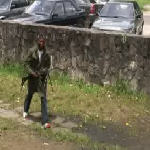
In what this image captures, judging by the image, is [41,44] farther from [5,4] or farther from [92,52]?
[5,4]

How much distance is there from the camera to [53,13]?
676 inches

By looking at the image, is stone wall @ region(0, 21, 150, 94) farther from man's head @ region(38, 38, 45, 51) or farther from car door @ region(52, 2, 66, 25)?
car door @ region(52, 2, 66, 25)

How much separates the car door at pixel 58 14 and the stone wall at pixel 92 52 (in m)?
4.06

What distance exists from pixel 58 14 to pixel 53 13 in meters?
0.28

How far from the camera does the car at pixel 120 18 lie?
16.8 meters

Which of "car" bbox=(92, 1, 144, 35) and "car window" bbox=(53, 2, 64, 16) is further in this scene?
"car window" bbox=(53, 2, 64, 16)

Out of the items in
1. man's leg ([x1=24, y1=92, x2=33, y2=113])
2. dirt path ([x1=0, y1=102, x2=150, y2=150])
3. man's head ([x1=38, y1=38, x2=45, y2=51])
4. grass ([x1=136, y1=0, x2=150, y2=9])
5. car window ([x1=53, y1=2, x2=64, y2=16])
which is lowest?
grass ([x1=136, y1=0, x2=150, y2=9])

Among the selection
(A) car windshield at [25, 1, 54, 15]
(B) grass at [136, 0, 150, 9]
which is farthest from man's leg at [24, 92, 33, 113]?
(B) grass at [136, 0, 150, 9]

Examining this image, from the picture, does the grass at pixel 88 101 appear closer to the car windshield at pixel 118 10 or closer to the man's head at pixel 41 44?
the man's head at pixel 41 44

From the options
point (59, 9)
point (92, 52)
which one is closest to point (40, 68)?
point (92, 52)

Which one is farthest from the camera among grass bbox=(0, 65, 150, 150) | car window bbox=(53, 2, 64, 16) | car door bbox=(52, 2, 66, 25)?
car window bbox=(53, 2, 64, 16)

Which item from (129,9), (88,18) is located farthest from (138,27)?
(88,18)

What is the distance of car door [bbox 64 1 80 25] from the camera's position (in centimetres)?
1795

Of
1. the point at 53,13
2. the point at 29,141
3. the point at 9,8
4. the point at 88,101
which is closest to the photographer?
the point at 29,141
